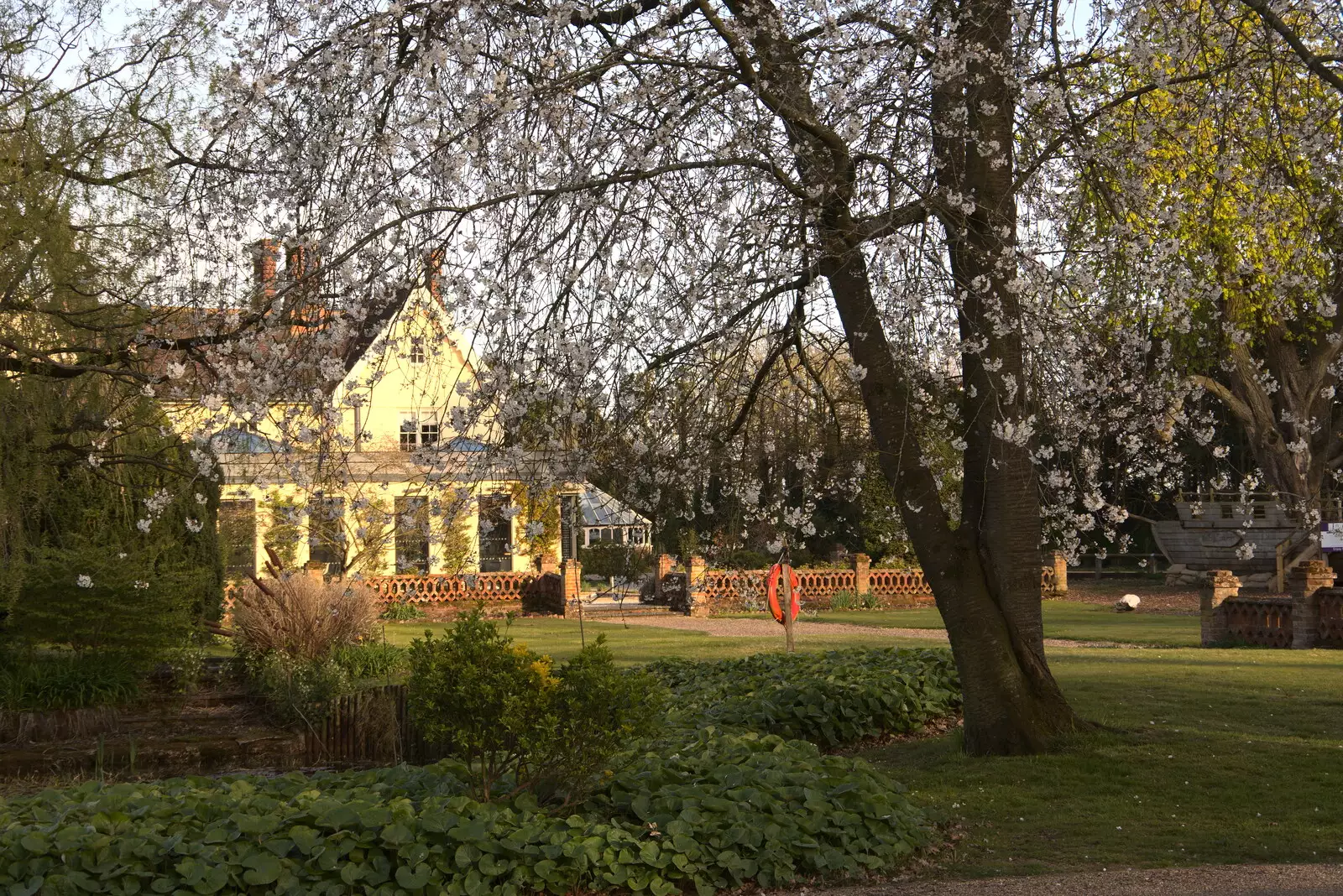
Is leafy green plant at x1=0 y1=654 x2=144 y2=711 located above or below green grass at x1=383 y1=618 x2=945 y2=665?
above

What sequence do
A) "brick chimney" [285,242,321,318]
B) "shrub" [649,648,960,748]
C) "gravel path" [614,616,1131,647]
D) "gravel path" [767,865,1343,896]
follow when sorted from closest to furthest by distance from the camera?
"gravel path" [767,865,1343,896] → "brick chimney" [285,242,321,318] → "shrub" [649,648,960,748] → "gravel path" [614,616,1131,647]

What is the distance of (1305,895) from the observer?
559cm

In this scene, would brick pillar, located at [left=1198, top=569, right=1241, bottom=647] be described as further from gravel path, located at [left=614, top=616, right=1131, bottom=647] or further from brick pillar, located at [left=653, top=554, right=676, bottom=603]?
brick pillar, located at [left=653, top=554, right=676, bottom=603]

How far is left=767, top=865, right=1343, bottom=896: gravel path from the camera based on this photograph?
5.80m

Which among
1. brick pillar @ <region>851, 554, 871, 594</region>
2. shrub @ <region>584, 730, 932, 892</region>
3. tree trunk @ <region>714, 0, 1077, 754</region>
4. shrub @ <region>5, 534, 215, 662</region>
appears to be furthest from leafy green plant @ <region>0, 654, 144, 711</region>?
brick pillar @ <region>851, 554, 871, 594</region>

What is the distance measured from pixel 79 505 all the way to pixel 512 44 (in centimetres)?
1039

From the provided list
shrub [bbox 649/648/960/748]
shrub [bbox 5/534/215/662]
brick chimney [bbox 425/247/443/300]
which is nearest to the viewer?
brick chimney [bbox 425/247/443/300]

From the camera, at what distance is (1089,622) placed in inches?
953

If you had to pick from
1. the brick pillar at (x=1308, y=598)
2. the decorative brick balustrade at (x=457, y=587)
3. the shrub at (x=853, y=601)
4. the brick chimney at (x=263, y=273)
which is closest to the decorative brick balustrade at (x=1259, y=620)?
the brick pillar at (x=1308, y=598)

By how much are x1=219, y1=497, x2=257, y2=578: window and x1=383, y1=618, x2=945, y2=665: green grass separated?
10.9ft

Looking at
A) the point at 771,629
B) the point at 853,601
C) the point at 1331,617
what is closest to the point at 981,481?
the point at 1331,617

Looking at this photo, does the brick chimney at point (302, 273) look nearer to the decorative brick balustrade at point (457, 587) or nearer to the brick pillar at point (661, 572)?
the decorative brick balustrade at point (457, 587)

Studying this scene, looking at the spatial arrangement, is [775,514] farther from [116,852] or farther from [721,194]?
[116,852]

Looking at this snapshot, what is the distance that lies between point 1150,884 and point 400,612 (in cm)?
2389
